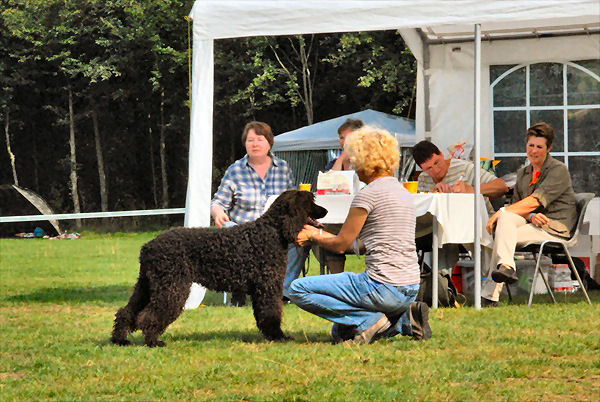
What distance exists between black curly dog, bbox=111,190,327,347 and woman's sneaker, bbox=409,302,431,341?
2.39 feet

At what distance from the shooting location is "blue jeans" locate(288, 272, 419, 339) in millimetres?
5102

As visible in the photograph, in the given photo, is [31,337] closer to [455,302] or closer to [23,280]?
[455,302]

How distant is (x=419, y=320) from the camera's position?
527cm

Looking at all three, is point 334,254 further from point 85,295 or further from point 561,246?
point 85,295

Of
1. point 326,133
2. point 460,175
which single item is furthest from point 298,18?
point 326,133

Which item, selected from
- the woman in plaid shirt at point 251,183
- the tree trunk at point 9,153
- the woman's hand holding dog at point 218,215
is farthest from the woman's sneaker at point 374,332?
the tree trunk at point 9,153

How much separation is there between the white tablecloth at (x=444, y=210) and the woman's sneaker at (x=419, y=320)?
1.48 meters

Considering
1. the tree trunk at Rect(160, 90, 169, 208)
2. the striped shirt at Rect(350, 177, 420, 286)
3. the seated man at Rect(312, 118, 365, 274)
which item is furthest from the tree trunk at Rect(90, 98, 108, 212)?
the striped shirt at Rect(350, 177, 420, 286)

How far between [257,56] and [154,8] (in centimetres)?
466

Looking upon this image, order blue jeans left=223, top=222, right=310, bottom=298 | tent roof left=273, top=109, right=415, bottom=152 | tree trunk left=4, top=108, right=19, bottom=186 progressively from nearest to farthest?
blue jeans left=223, top=222, right=310, bottom=298 → tent roof left=273, top=109, right=415, bottom=152 → tree trunk left=4, top=108, right=19, bottom=186

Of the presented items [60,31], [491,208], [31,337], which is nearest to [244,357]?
[31,337]

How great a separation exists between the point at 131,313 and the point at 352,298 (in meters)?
1.25

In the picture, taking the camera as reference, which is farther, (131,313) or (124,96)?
(124,96)

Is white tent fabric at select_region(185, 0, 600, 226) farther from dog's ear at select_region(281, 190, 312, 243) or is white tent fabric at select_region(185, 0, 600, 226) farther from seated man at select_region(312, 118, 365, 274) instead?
dog's ear at select_region(281, 190, 312, 243)
